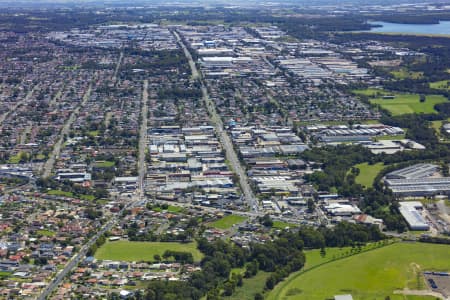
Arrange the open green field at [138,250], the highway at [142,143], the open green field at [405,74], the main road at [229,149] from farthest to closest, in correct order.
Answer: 1. the open green field at [405,74]
2. the highway at [142,143]
3. the main road at [229,149]
4. the open green field at [138,250]

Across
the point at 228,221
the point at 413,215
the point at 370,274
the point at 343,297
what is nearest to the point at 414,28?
the point at 413,215

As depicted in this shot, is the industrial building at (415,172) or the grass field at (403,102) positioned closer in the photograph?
the industrial building at (415,172)

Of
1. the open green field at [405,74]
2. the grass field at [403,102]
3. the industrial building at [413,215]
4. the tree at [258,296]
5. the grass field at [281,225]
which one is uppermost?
the open green field at [405,74]

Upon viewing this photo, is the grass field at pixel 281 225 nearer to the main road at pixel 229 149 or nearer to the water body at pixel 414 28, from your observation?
the main road at pixel 229 149

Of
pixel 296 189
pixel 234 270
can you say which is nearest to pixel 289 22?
pixel 296 189

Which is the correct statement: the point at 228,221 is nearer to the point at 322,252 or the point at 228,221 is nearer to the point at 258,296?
the point at 322,252

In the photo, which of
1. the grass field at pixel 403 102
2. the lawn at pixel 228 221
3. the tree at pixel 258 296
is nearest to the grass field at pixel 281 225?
the lawn at pixel 228 221

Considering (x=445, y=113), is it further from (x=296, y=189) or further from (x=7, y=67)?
(x=7, y=67)
